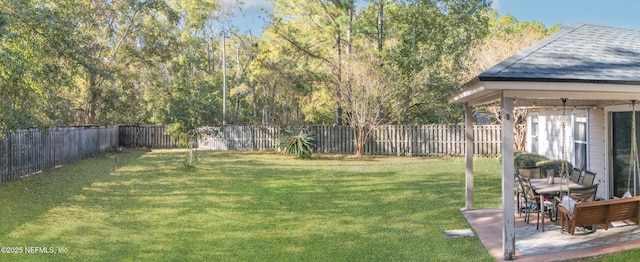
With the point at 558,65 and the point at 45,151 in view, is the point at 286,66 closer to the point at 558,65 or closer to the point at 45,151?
the point at 45,151

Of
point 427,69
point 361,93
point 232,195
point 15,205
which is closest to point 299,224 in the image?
point 232,195

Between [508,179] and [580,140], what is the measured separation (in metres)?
6.40

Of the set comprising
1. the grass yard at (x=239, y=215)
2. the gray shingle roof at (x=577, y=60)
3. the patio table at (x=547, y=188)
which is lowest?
the grass yard at (x=239, y=215)

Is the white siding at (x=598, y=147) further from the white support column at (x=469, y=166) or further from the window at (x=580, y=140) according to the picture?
the white support column at (x=469, y=166)

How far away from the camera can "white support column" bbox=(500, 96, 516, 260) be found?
5.04 meters

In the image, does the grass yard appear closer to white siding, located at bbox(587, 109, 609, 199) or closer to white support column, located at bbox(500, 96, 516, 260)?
white support column, located at bbox(500, 96, 516, 260)

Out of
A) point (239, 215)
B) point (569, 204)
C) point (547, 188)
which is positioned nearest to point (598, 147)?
point (547, 188)

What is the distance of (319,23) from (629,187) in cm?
1633

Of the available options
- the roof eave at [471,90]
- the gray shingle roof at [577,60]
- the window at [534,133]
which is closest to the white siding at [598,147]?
the gray shingle roof at [577,60]

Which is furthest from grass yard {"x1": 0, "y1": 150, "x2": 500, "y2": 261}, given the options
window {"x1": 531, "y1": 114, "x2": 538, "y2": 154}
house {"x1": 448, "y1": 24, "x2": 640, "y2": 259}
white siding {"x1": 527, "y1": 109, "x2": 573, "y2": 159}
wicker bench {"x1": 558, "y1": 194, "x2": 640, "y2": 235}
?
window {"x1": 531, "y1": 114, "x2": 538, "y2": 154}

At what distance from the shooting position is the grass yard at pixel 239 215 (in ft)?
17.6

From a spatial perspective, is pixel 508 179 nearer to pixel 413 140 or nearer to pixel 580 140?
pixel 580 140

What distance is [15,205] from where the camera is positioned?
7.89 m

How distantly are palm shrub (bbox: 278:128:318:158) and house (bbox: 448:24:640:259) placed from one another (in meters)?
11.1
